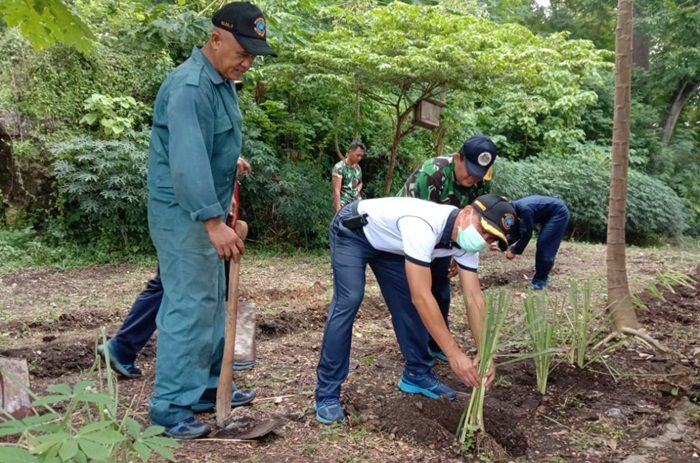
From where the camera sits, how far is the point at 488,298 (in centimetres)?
265

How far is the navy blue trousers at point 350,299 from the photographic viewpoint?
2.92 metres

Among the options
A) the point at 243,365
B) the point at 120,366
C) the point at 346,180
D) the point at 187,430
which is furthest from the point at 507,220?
the point at 346,180

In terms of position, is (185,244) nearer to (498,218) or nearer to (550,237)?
(498,218)

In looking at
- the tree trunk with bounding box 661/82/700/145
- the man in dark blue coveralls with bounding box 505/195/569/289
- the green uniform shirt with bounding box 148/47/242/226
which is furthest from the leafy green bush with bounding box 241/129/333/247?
the tree trunk with bounding box 661/82/700/145

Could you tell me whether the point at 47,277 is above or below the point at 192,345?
below

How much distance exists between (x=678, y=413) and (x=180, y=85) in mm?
2948

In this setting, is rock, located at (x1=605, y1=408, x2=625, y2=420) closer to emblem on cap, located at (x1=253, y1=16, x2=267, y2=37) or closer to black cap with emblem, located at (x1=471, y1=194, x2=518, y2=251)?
black cap with emblem, located at (x1=471, y1=194, x2=518, y2=251)

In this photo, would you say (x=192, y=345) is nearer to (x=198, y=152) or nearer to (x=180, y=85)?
(x=198, y=152)

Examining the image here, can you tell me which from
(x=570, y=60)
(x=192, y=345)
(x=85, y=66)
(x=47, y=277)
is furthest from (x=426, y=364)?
(x=85, y=66)

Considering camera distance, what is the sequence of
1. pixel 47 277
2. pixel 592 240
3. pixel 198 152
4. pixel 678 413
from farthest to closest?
pixel 592 240 < pixel 47 277 < pixel 678 413 < pixel 198 152

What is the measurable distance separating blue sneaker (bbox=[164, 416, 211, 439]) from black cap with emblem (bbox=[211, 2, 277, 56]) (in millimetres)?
1650

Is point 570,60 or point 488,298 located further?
point 570,60

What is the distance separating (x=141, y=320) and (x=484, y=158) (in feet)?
6.89

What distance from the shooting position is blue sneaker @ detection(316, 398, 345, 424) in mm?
2869
